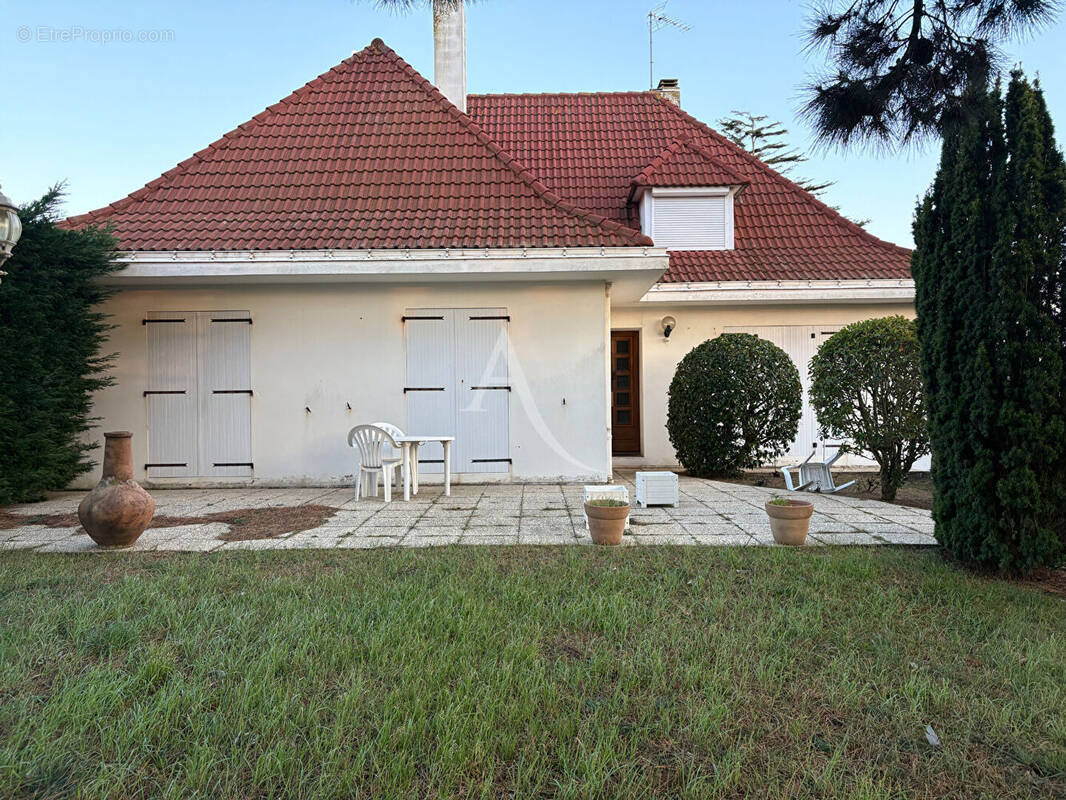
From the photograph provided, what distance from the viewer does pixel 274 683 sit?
2447 millimetres

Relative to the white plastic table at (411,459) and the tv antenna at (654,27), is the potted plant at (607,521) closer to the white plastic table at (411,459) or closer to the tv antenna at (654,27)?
the white plastic table at (411,459)

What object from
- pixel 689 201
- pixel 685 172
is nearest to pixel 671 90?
pixel 685 172

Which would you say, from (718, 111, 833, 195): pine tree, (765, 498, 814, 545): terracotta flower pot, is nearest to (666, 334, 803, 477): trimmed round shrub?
(765, 498, 814, 545): terracotta flower pot

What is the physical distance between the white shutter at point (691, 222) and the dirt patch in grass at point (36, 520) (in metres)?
8.83

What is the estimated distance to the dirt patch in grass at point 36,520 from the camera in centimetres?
573

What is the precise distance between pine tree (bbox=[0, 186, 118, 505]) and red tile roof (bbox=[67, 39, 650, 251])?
0.80m

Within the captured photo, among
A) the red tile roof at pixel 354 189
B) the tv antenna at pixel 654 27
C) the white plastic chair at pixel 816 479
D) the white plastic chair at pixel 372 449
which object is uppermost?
the tv antenna at pixel 654 27

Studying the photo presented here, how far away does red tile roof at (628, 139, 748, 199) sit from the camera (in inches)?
416

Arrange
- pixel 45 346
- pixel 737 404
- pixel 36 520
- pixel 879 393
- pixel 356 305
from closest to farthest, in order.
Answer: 1. pixel 36 520
2. pixel 879 393
3. pixel 45 346
4. pixel 356 305
5. pixel 737 404

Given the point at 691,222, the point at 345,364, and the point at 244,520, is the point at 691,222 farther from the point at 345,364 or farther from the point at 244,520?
the point at 244,520

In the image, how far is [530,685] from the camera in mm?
2449

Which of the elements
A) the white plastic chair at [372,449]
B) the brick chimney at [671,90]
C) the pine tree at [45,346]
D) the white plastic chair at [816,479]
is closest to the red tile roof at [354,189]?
the pine tree at [45,346]

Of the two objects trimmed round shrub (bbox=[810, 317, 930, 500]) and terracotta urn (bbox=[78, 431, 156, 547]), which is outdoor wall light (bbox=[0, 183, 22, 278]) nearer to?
terracotta urn (bbox=[78, 431, 156, 547])

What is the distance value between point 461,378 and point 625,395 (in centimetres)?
346
